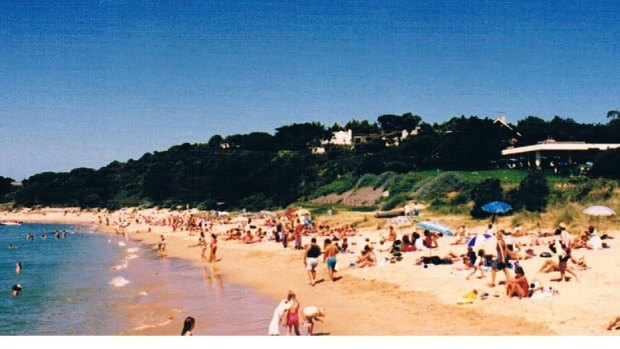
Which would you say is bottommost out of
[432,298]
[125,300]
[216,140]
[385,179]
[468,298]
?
[125,300]

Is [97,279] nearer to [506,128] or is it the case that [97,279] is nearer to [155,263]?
[155,263]

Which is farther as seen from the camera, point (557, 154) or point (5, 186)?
point (5, 186)

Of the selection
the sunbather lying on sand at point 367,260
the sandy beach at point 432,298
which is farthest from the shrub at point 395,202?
the sunbather lying on sand at point 367,260

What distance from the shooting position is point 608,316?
30.8 ft

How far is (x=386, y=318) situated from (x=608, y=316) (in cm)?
369

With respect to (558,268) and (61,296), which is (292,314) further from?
(61,296)

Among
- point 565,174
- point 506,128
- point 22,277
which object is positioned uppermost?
point 506,128

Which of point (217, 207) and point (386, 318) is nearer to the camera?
point (386, 318)

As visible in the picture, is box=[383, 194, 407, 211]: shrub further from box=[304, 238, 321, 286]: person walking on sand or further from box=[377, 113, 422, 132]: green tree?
box=[377, 113, 422, 132]: green tree

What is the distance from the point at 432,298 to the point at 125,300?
8117 mm

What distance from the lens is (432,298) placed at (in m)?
12.1

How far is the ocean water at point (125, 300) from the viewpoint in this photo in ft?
40.0

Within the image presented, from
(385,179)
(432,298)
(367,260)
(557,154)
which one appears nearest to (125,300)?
(367,260)

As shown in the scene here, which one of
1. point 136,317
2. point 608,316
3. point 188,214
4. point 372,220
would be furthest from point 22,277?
point 188,214
